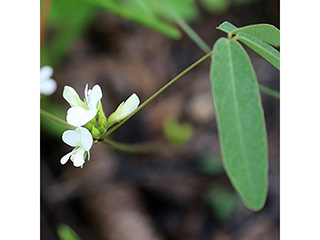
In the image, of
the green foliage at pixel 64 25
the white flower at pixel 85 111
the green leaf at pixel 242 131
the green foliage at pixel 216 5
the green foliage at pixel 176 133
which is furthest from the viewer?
the green foliage at pixel 216 5

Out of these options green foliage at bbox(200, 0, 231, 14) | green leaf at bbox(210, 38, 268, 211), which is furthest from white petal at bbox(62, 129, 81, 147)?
green foliage at bbox(200, 0, 231, 14)

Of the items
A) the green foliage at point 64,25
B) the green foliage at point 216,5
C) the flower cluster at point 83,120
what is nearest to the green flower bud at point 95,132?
the flower cluster at point 83,120

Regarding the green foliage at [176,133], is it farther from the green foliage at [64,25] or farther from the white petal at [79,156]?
the white petal at [79,156]

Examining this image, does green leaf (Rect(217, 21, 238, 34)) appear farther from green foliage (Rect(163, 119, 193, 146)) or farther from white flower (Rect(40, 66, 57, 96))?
green foliage (Rect(163, 119, 193, 146))

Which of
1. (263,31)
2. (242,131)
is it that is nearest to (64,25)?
(263,31)
